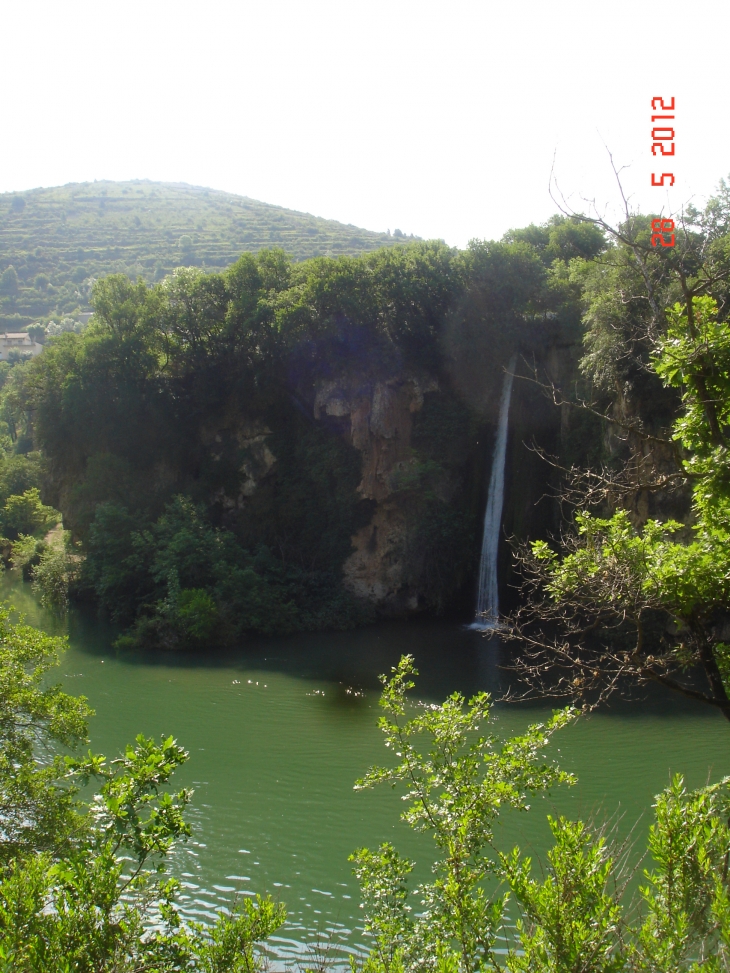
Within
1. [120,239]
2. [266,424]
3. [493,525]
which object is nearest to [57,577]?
[266,424]

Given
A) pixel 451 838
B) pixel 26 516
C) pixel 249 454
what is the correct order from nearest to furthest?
pixel 451 838 < pixel 249 454 < pixel 26 516

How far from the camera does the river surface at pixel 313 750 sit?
1015 cm

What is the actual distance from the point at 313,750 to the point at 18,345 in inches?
3083

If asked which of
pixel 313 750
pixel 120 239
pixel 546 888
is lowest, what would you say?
pixel 313 750

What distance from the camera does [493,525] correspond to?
2602cm

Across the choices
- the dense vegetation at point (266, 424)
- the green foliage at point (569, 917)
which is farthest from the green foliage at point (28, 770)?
the dense vegetation at point (266, 424)

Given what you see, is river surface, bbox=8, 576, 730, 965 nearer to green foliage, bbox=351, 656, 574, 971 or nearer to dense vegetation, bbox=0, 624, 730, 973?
green foliage, bbox=351, 656, 574, 971

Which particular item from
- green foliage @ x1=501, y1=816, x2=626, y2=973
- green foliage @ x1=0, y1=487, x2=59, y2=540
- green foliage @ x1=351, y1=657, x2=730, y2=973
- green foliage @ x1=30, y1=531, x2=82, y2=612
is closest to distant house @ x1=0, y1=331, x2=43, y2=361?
green foliage @ x1=0, y1=487, x2=59, y2=540

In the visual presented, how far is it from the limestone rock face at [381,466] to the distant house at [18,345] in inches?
2478

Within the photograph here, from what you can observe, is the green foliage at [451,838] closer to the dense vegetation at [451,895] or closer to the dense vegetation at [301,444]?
the dense vegetation at [451,895]

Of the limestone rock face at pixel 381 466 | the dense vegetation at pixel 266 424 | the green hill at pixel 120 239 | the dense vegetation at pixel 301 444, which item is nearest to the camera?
the dense vegetation at pixel 301 444

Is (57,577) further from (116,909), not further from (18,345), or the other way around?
(18,345)

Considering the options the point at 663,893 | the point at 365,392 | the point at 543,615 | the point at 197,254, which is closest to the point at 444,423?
the point at 365,392

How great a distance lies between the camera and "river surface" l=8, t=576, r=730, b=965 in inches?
400
